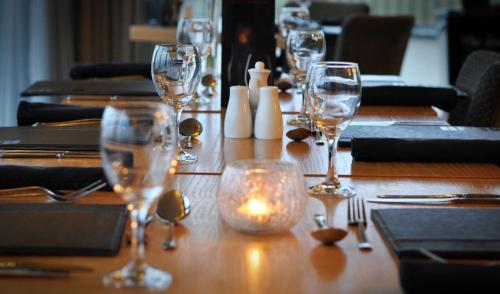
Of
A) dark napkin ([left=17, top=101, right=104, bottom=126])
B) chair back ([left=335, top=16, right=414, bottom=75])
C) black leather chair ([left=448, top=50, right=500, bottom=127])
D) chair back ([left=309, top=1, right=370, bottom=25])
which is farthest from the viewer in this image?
chair back ([left=309, top=1, right=370, bottom=25])

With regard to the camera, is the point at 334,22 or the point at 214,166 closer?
the point at 214,166

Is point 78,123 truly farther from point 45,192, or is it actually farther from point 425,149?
point 425,149

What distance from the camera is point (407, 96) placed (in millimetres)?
2494

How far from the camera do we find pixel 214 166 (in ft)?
5.47

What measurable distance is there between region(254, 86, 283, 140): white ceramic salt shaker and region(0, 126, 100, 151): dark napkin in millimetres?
358

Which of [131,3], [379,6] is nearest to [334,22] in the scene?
[131,3]

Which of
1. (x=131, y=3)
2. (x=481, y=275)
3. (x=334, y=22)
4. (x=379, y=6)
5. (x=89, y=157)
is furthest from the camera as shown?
(x=379, y=6)

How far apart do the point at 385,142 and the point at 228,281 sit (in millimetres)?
803

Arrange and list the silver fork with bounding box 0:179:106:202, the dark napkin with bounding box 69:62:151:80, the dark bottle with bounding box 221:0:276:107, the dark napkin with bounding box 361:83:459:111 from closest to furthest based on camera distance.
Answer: the silver fork with bounding box 0:179:106:202 < the dark bottle with bounding box 221:0:276:107 < the dark napkin with bounding box 361:83:459:111 < the dark napkin with bounding box 69:62:151:80

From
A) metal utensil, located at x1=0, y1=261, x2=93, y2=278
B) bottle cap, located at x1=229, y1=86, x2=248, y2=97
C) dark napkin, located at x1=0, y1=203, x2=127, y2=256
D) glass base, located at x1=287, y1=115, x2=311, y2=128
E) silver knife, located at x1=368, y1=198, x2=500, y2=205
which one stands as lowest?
glass base, located at x1=287, y1=115, x2=311, y2=128

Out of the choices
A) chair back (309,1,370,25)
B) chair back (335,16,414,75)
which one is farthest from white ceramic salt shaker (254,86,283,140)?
chair back (309,1,370,25)

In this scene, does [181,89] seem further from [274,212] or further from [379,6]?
[379,6]

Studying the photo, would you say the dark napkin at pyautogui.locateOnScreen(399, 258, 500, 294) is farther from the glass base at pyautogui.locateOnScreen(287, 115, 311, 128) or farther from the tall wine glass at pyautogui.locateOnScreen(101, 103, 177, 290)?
the glass base at pyautogui.locateOnScreen(287, 115, 311, 128)

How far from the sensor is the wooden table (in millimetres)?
976
